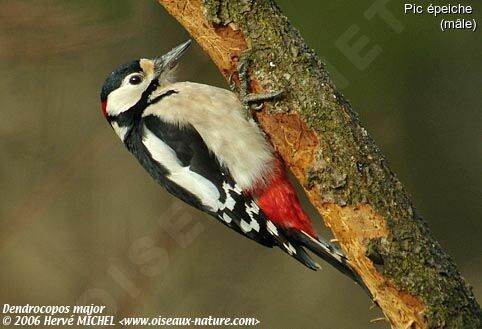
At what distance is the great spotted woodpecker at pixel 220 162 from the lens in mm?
2168

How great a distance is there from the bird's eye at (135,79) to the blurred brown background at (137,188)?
42.2 inches

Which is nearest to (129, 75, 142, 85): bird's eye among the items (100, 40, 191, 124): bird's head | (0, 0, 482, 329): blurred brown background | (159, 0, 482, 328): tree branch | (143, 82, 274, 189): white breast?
(100, 40, 191, 124): bird's head

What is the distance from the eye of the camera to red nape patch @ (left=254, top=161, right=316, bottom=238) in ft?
7.20

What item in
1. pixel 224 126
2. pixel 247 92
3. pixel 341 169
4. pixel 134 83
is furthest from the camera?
pixel 134 83

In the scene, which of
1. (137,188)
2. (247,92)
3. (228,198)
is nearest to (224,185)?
(228,198)

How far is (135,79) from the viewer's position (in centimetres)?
234

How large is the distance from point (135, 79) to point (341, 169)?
0.81 m

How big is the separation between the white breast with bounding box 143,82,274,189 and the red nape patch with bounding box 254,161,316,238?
0.12 feet

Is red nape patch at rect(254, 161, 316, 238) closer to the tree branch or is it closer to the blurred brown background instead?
the tree branch

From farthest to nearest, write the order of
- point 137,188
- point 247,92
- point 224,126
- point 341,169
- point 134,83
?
point 137,188 → point 134,83 → point 224,126 → point 247,92 → point 341,169

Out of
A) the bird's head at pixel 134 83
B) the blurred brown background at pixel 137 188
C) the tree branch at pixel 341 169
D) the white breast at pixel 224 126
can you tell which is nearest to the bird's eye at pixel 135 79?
the bird's head at pixel 134 83

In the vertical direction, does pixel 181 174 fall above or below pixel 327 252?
below

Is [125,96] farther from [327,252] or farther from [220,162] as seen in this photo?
[327,252]

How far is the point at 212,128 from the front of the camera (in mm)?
2211
